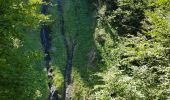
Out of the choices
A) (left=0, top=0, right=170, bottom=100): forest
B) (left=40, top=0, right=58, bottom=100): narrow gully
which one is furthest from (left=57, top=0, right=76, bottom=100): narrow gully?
(left=40, top=0, right=58, bottom=100): narrow gully

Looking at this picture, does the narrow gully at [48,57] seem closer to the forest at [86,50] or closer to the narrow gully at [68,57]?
the forest at [86,50]

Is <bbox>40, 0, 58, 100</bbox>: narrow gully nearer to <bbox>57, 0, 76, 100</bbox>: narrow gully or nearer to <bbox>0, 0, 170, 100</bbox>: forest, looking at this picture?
<bbox>0, 0, 170, 100</bbox>: forest

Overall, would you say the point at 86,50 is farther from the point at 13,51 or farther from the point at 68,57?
the point at 13,51

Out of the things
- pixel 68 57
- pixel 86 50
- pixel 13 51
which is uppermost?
pixel 13 51

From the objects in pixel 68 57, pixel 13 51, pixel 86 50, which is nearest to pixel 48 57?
pixel 68 57

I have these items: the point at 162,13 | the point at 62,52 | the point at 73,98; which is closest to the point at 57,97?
the point at 73,98

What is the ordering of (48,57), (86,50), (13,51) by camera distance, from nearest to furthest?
1. (13,51)
2. (86,50)
3. (48,57)

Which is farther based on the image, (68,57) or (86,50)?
(68,57)

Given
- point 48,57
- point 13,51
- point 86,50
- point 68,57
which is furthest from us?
point 48,57

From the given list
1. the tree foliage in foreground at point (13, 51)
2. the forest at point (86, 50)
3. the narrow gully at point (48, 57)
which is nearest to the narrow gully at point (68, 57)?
the forest at point (86, 50)
